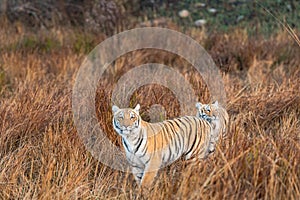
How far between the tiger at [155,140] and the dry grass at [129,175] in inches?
2.7

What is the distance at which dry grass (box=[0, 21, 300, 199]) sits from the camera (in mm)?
2137

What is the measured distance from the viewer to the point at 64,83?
442 cm

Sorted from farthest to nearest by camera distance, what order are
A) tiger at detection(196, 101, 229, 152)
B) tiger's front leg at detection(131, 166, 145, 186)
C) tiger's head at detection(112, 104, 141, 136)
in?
tiger at detection(196, 101, 229, 152) < tiger's front leg at detection(131, 166, 145, 186) < tiger's head at detection(112, 104, 141, 136)

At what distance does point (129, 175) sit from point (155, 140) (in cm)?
53

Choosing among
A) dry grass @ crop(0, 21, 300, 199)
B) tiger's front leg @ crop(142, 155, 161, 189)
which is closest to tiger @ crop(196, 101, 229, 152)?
dry grass @ crop(0, 21, 300, 199)

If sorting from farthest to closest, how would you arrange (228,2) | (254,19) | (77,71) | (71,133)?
(228,2)
(254,19)
(77,71)
(71,133)

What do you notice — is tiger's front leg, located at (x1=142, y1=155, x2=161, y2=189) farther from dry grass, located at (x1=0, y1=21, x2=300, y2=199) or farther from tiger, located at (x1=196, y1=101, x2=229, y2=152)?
tiger, located at (x1=196, y1=101, x2=229, y2=152)

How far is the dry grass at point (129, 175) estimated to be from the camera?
2.14 metres

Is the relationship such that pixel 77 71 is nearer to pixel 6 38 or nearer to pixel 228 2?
pixel 6 38

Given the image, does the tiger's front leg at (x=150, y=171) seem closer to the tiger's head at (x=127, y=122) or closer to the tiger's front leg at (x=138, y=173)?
the tiger's front leg at (x=138, y=173)

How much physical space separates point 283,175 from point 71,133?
1.23 m

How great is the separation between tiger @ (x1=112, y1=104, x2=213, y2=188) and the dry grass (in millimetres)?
68

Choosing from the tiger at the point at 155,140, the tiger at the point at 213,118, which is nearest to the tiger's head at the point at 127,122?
the tiger at the point at 155,140

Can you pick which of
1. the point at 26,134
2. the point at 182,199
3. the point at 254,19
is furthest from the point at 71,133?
the point at 254,19
